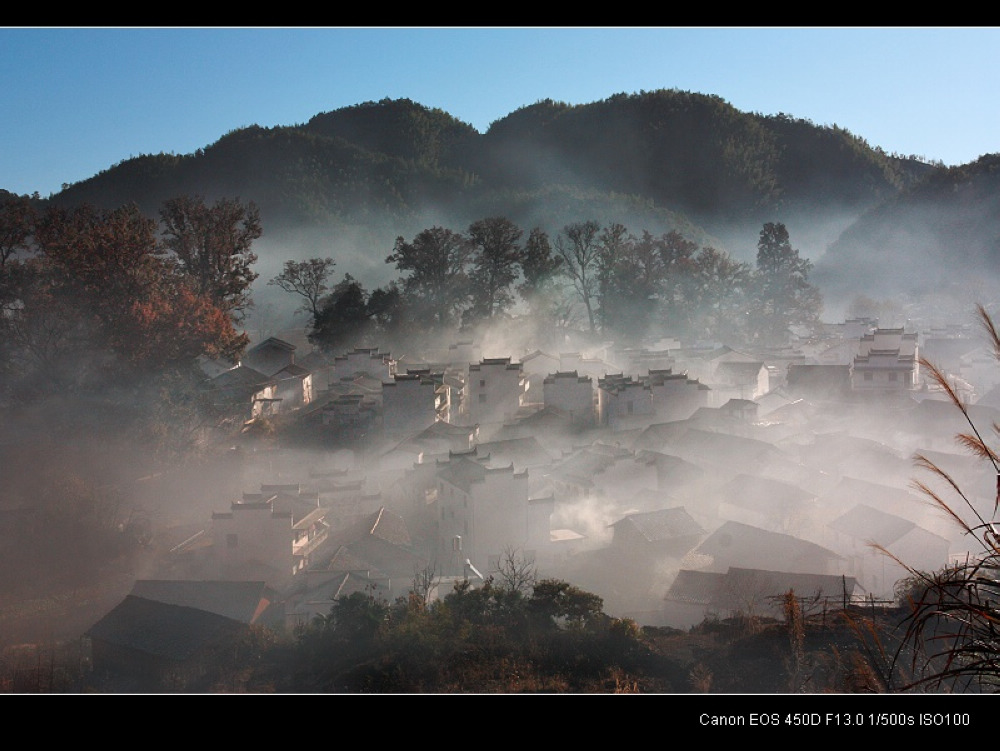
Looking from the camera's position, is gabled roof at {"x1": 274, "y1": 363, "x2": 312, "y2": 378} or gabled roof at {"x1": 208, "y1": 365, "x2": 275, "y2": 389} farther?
gabled roof at {"x1": 274, "y1": 363, "x2": 312, "y2": 378}

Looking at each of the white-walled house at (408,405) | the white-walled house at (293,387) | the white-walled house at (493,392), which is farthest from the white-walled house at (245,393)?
the white-walled house at (493,392)

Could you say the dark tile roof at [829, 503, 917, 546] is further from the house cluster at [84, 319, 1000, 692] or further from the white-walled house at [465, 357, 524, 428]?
the white-walled house at [465, 357, 524, 428]

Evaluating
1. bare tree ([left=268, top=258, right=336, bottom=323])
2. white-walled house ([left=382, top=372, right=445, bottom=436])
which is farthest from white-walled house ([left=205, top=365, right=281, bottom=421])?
bare tree ([left=268, top=258, right=336, bottom=323])

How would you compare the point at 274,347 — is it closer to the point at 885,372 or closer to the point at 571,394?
the point at 571,394

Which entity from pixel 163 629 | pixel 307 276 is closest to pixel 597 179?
pixel 307 276

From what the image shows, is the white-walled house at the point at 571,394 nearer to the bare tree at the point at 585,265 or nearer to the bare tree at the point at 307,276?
the bare tree at the point at 585,265

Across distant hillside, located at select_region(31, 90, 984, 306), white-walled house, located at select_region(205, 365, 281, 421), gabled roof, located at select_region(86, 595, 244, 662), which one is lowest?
gabled roof, located at select_region(86, 595, 244, 662)
